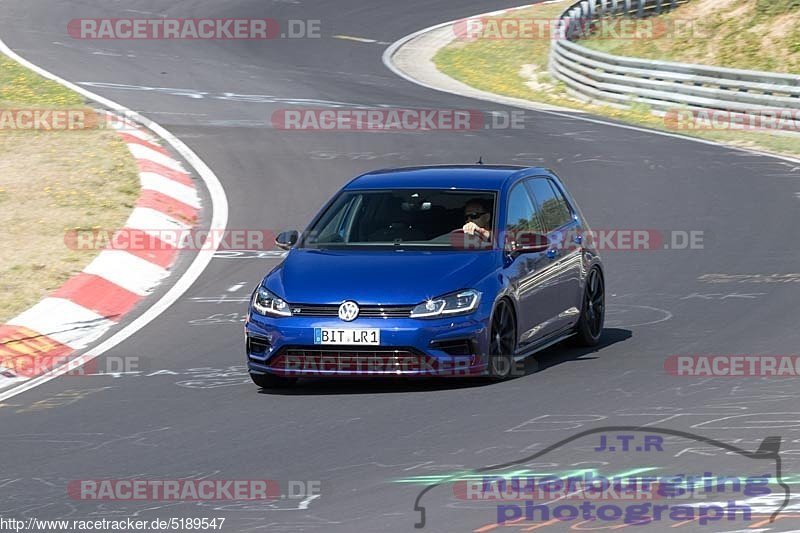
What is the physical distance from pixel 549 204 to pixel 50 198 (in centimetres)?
753

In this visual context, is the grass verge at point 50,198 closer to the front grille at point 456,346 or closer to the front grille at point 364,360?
the front grille at point 364,360

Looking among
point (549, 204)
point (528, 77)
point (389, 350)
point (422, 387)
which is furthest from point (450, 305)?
point (528, 77)

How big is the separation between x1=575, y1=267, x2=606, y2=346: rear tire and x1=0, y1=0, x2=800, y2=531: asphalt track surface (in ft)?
0.67

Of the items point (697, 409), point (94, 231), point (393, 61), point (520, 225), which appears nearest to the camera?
point (697, 409)

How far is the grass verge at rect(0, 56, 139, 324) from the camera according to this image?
14664 millimetres

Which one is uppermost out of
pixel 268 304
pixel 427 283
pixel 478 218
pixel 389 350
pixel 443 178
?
pixel 443 178

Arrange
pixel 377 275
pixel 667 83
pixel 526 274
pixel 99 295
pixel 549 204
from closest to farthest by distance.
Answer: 1. pixel 377 275
2. pixel 526 274
3. pixel 549 204
4. pixel 99 295
5. pixel 667 83

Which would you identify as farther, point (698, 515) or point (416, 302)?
point (416, 302)

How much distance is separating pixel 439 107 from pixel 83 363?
16886mm

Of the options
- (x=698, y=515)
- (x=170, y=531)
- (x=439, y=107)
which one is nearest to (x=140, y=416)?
(x=170, y=531)

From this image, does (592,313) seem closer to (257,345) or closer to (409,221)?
(409,221)

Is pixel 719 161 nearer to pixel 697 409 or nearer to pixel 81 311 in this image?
pixel 81 311

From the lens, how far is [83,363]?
1216 centimetres

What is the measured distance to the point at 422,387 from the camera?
10.8 m
